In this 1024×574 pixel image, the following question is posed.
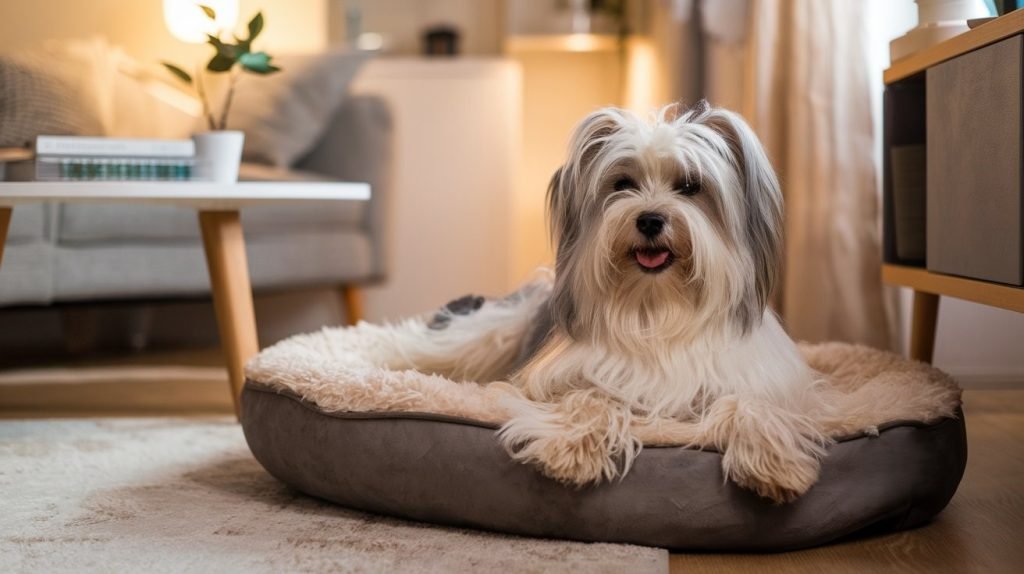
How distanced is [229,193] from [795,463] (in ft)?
4.29

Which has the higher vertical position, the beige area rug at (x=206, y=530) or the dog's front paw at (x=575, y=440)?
the dog's front paw at (x=575, y=440)

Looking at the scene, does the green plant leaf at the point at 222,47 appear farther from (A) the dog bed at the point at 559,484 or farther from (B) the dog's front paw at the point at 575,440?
(B) the dog's front paw at the point at 575,440

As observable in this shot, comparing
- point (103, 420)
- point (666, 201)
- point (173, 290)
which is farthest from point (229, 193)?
point (173, 290)

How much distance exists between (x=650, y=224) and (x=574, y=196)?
0.64ft

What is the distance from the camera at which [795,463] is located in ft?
4.77

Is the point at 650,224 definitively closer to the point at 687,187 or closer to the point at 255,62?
the point at 687,187

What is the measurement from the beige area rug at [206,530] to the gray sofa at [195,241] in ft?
3.42

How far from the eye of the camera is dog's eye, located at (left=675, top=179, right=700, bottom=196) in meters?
1.64

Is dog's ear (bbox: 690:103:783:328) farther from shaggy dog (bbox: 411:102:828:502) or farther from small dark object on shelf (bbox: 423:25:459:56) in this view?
small dark object on shelf (bbox: 423:25:459:56)

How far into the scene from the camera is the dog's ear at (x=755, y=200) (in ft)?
5.42

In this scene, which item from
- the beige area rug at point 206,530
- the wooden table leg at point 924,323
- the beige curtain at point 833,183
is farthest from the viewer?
the beige curtain at point 833,183

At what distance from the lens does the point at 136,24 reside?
468 cm

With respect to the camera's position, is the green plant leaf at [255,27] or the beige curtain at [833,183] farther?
the beige curtain at [833,183]

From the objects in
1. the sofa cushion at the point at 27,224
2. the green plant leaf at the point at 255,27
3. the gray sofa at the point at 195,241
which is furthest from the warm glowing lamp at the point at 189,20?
the green plant leaf at the point at 255,27
